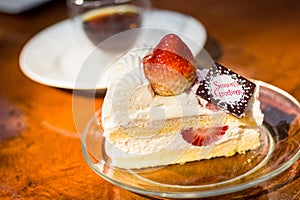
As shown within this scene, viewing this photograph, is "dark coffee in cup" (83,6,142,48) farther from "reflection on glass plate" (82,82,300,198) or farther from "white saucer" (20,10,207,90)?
"reflection on glass plate" (82,82,300,198)

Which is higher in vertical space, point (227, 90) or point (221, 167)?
point (227, 90)

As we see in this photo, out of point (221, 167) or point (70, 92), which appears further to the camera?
point (70, 92)

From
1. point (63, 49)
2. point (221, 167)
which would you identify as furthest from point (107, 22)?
point (221, 167)

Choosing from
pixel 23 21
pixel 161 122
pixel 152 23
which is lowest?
pixel 23 21

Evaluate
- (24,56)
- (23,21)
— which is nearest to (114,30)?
(24,56)

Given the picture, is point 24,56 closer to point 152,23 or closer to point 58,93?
point 58,93

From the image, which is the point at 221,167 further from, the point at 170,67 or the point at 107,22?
the point at 107,22
